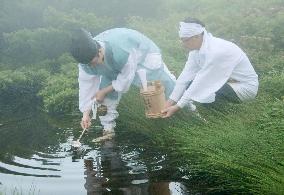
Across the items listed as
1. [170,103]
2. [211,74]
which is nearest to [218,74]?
[211,74]

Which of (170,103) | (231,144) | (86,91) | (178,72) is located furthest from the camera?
(178,72)

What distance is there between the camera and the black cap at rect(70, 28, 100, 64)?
534cm

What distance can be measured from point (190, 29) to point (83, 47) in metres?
1.23

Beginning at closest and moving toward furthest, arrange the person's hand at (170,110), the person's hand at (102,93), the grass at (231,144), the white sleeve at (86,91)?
the grass at (231,144) < the person's hand at (170,110) < the person's hand at (102,93) < the white sleeve at (86,91)

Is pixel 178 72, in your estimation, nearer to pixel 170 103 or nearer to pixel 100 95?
pixel 100 95

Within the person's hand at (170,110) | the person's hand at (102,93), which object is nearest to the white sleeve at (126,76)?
the person's hand at (102,93)

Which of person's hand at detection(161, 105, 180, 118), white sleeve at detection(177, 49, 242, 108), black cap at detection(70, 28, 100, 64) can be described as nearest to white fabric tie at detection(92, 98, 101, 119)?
black cap at detection(70, 28, 100, 64)

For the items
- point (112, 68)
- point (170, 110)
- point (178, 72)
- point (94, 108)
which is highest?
point (178, 72)

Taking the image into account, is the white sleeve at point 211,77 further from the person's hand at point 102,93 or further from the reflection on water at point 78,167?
the person's hand at point 102,93

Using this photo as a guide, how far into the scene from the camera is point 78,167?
537cm

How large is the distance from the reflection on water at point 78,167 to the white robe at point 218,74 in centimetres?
83

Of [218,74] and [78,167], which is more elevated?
[218,74]

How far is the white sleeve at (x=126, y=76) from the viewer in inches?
232

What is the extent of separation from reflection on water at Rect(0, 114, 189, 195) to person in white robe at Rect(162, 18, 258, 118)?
738 mm
